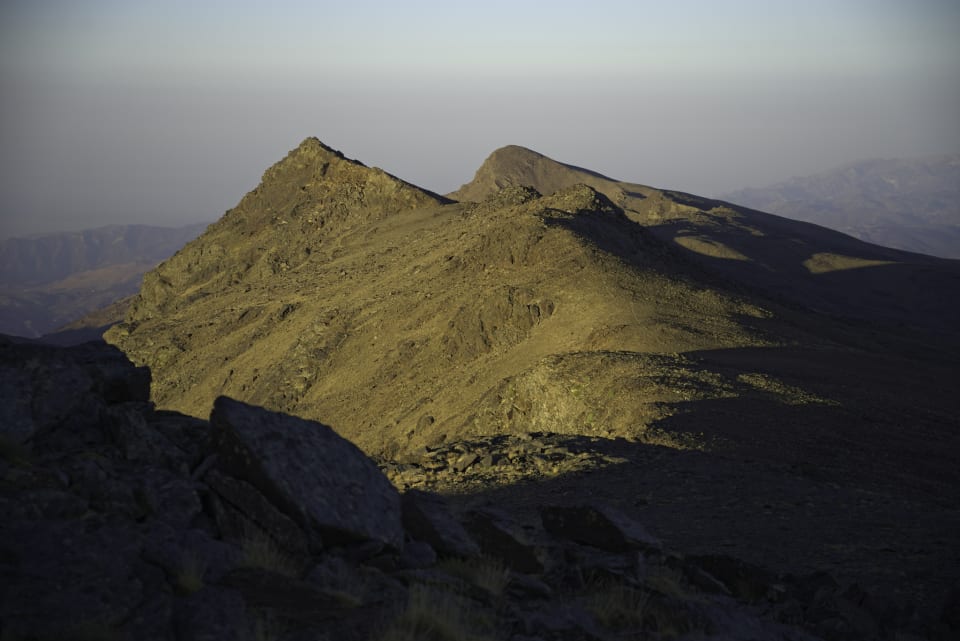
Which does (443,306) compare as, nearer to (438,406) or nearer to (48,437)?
(438,406)

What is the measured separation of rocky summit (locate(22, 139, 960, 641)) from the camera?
20.6 feet

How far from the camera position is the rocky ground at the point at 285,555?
510cm

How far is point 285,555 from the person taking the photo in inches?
237

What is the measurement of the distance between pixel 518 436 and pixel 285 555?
9.68 metres

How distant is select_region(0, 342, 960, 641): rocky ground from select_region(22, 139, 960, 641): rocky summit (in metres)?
0.03

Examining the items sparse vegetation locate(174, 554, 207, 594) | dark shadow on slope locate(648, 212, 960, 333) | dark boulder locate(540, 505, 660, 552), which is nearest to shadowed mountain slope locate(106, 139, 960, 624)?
dark shadow on slope locate(648, 212, 960, 333)

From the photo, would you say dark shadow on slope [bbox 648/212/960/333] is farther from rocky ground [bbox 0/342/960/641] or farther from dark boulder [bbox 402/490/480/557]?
dark boulder [bbox 402/490/480/557]

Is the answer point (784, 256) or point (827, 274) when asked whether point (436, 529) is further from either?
point (784, 256)

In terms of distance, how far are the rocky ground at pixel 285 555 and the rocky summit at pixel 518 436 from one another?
0.03 m

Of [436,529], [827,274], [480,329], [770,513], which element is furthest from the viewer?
[827,274]

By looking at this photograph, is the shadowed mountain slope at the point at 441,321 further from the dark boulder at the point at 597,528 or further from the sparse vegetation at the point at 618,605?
the sparse vegetation at the point at 618,605

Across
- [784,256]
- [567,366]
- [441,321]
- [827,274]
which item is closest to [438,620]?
[567,366]

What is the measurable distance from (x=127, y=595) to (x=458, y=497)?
8.10 metres

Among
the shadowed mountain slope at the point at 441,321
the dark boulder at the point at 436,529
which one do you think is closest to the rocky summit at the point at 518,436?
the dark boulder at the point at 436,529
